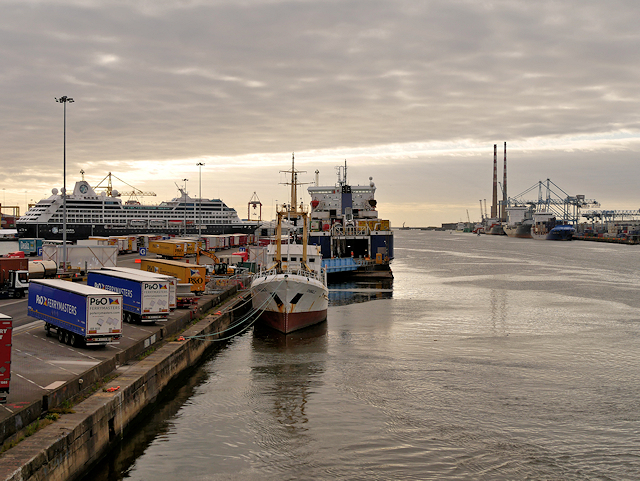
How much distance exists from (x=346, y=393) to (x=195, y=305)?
15.0m

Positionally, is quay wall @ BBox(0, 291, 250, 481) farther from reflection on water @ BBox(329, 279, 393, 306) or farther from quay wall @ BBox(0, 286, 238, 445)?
reflection on water @ BBox(329, 279, 393, 306)

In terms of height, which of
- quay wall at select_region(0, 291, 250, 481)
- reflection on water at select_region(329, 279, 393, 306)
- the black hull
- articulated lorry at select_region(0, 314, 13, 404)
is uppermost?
the black hull

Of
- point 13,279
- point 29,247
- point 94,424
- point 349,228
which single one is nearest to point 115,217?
point 29,247

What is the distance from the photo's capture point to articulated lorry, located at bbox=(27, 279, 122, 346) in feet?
66.3

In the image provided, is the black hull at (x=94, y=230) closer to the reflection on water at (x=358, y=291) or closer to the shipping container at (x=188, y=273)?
the reflection on water at (x=358, y=291)

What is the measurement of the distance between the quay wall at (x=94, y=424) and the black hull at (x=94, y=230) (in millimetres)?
101185

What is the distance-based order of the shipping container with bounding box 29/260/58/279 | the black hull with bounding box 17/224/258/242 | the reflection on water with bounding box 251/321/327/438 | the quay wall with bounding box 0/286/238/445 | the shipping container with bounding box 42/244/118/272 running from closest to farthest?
Result: the quay wall with bounding box 0/286/238/445
the reflection on water with bounding box 251/321/327/438
the shipping container with bounding box 29/260/58/279
the shipping container with bounding box 42/244/118/272
the black hull with bounding box 17/224/258/242

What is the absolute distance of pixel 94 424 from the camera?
47.7ft

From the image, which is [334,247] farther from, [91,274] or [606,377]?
[606,377]

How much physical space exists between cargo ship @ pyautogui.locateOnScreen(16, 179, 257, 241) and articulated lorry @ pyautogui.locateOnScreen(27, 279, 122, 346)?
327 feet

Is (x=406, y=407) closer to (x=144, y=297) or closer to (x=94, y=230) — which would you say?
(x=144, y=297)

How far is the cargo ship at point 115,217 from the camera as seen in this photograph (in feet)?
422

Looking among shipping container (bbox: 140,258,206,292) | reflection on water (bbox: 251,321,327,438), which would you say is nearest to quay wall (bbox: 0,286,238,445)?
reflection on water (bbox: 251,321,327,438)

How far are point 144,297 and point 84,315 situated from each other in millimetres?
5718
